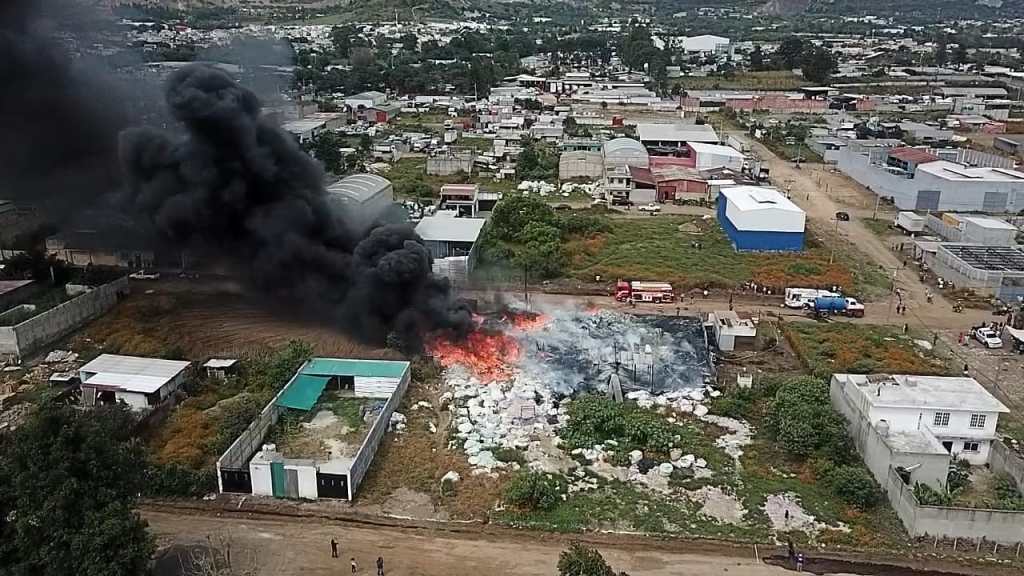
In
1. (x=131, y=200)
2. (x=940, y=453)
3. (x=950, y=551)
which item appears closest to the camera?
(x=950, y=551)

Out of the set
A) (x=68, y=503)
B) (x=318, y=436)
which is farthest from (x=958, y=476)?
(x=68, y=503)

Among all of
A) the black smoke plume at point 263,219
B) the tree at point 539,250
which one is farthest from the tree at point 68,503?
the tree at point 539,250

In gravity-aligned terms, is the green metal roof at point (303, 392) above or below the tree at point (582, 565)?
below

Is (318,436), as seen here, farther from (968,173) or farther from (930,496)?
(968,173)

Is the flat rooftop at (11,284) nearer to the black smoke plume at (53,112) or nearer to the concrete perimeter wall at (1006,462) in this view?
the black smoke plume at (53,112)

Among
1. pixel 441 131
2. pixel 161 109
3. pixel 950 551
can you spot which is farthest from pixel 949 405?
pixel 441 131

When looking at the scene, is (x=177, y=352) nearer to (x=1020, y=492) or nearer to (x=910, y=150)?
(x=1020, y=492)
